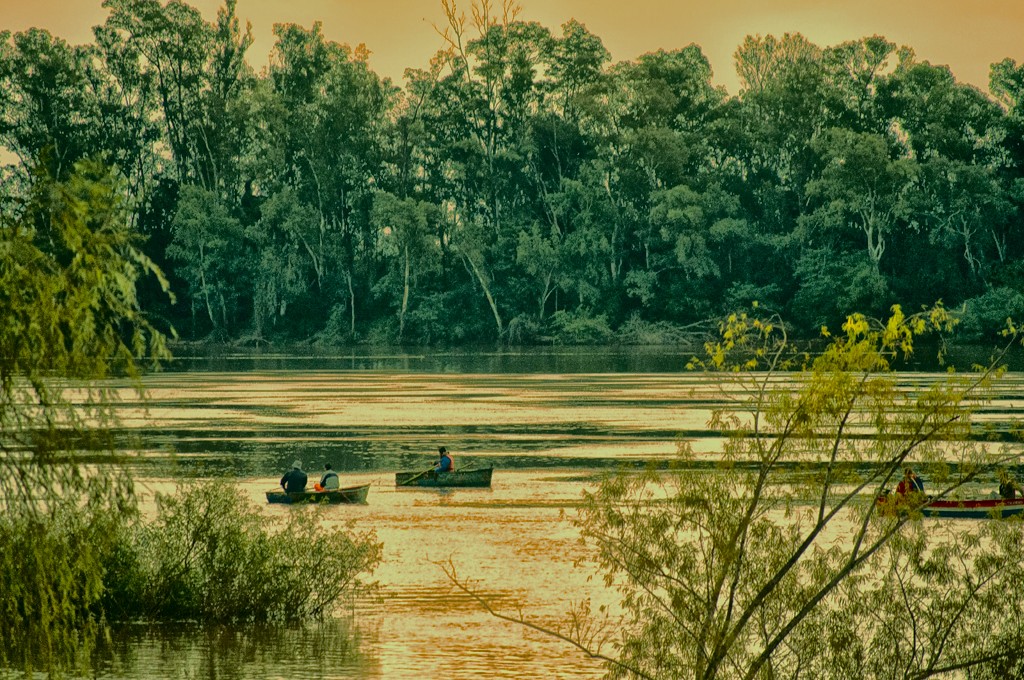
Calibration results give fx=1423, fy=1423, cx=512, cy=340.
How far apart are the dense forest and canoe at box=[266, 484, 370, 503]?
67.3m

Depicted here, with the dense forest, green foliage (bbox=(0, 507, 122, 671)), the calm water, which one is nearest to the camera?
green foliage (bbox=(0, 507, 122, 671))

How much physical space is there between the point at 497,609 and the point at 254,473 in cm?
1718

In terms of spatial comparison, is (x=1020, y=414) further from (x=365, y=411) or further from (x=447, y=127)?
(x=447, y=127)

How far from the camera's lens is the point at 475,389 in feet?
230

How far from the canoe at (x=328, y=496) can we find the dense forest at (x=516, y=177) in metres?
67.3

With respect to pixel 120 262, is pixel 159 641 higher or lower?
Result: lower

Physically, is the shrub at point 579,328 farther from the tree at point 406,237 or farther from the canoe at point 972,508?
the canoe at point 972,508

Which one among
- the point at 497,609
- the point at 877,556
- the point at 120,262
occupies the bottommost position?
the point at 497,609

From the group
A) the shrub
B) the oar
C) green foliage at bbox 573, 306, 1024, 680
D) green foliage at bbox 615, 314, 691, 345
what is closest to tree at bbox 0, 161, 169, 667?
green foliage at bbox 573, 306, 1024, 680

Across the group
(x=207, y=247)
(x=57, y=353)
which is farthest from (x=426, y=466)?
(x=207, y=247)

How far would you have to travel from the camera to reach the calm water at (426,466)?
20.4m

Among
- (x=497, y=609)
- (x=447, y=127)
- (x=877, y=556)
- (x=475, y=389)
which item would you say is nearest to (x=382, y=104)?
(x=447, y=127)

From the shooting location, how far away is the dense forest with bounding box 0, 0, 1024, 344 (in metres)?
98.4

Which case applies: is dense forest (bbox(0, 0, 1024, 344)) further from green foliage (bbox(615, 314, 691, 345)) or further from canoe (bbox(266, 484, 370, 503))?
canoe (bbox(266, 484, 370, 503))
